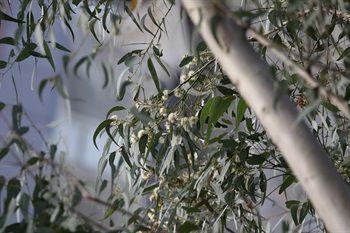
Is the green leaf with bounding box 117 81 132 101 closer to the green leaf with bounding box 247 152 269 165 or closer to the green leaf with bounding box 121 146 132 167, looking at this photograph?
the green leaf with bounding box 121 146 132 167

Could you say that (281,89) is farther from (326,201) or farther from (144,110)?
(144,110)

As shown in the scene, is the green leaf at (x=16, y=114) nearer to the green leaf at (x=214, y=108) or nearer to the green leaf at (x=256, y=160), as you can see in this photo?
the green leaf at (x=214, y=108)

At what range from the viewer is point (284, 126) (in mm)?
668

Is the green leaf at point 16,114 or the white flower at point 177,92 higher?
the white flower at point 177,92

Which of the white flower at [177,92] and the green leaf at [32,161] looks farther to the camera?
the white flower at [177,92]

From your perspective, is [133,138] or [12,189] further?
[133,138]

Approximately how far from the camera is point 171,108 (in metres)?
1.32

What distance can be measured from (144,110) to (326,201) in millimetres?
685

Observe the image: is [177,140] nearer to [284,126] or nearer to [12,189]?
[12,189]

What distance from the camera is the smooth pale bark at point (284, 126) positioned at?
663 millimetres

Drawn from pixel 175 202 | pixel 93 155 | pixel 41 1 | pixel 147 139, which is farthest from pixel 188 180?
pixel 93 155

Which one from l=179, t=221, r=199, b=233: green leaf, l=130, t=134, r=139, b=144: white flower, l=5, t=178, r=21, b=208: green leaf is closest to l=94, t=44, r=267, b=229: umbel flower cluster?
l=130, t=134, r=139, b=144: white flower

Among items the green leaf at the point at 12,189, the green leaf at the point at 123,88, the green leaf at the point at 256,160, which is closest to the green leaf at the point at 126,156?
the green leaf at the point at 123,88

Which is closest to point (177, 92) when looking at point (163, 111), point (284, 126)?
point (163, 111)
